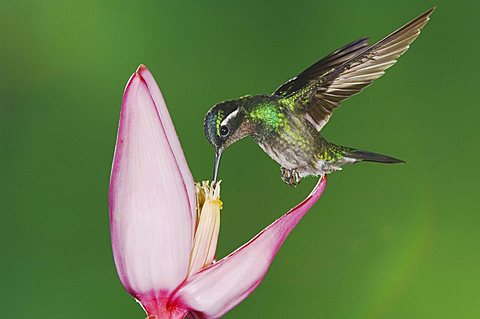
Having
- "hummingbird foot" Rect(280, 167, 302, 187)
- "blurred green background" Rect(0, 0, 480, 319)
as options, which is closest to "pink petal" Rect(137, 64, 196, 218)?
"hummingbird foot" Rect(280, 167, 302, 187)

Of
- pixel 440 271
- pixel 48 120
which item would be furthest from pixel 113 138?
pixel 440 271

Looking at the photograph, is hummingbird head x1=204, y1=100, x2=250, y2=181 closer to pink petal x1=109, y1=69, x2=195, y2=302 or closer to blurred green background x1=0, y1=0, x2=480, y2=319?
pink petal x1=109, y1=69, x2=195, y2=302

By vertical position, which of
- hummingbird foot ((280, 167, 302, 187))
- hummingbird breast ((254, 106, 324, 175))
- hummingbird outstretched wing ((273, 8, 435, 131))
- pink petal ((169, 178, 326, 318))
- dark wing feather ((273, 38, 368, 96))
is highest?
dark wing feather ((273, 38, 368, 96))

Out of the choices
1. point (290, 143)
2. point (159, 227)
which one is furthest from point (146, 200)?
point (290, 143)

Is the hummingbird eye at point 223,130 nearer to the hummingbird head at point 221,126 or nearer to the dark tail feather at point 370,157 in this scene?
the hummingbird head at point 221,126

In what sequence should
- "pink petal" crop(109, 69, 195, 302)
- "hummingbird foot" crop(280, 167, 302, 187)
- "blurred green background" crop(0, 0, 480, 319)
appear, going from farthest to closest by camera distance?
1. "blurred green background" crop(0, 0, 480, 319)
2. "hummingbird foot" crop(280, 167, 302, 187)
3. "pink petal" crop(109, 69, 195, 302)

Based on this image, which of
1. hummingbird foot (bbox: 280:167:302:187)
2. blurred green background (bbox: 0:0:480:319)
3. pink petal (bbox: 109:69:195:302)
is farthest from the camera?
blurred green background (bbox: 0:0:480:319)

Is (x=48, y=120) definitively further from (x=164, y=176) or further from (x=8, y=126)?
(x=164, y=176)
